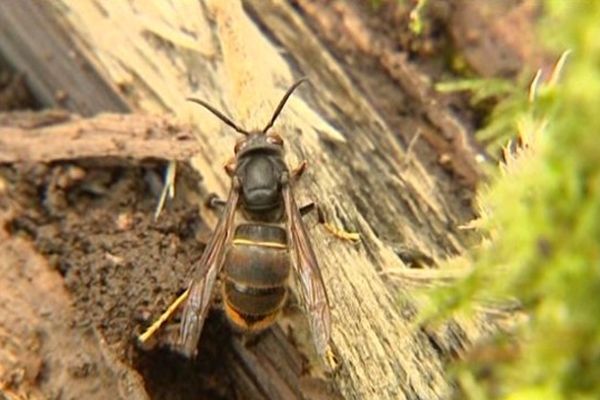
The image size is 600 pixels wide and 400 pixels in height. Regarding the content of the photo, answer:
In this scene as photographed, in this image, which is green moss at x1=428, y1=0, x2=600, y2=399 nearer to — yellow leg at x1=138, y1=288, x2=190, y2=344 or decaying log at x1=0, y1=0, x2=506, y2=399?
decaying log at x1=0, y1=0, x2=506, y2=399

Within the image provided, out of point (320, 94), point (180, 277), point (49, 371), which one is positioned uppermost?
point (320, 94)

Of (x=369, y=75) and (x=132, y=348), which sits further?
(x=369, y=75)

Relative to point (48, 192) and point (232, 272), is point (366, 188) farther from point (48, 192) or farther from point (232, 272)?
point (48, 192)

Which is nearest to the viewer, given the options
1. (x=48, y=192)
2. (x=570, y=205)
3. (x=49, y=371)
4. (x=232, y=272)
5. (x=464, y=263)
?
(x=570, y=205)

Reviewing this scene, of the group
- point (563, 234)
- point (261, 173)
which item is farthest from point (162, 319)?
point (563, 234)

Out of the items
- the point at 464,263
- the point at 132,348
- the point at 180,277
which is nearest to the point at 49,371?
the point at 132,348

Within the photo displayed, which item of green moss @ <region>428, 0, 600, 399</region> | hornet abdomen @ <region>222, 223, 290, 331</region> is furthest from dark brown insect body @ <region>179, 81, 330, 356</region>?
green moss @ <region>428, 0, 600, 399</region>

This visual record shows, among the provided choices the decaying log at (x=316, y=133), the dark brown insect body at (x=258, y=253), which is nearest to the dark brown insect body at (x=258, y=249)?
the dark brown insect body at (x=258, y=253)
